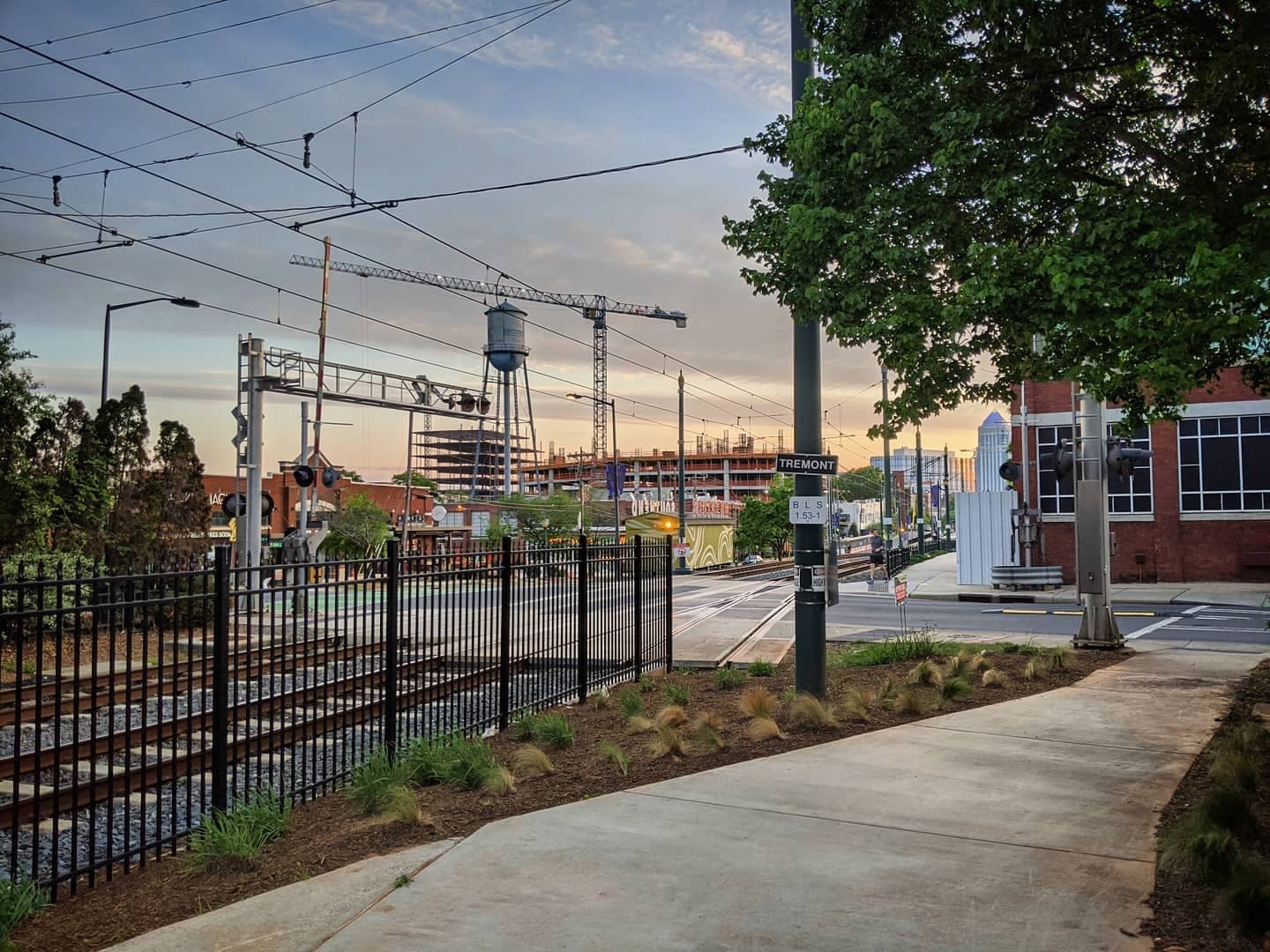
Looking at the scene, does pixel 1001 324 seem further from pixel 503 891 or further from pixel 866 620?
pixel 866 620

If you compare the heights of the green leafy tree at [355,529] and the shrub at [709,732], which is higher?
the green leafy tree at [355,529]

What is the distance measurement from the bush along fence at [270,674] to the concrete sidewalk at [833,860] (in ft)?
6.09

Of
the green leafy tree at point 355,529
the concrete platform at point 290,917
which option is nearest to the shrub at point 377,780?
the concrete platform at point 290,917

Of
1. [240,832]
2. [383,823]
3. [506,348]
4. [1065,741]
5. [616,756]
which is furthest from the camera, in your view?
[506,348]

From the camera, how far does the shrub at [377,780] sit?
6.77 meters

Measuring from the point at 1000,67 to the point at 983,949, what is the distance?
7.23 metres

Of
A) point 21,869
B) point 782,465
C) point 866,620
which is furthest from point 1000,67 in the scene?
point 866,620

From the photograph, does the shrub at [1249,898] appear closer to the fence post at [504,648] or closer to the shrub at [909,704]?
the shrub at [909,704]

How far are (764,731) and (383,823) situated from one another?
12.6 ft

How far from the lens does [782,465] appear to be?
11.1m

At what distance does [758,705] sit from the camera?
10023 millimetres

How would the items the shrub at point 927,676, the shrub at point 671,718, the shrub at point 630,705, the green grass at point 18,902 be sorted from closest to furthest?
1. the green grass at point 18,902
2. the shrub at point 671,718
3. the shrub at point 630,705
4. the shrub at point 927,676

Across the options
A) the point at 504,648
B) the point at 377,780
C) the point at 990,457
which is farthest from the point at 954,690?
the point at 990,457

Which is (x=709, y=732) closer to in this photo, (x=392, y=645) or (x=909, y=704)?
(x=909, y=704)
